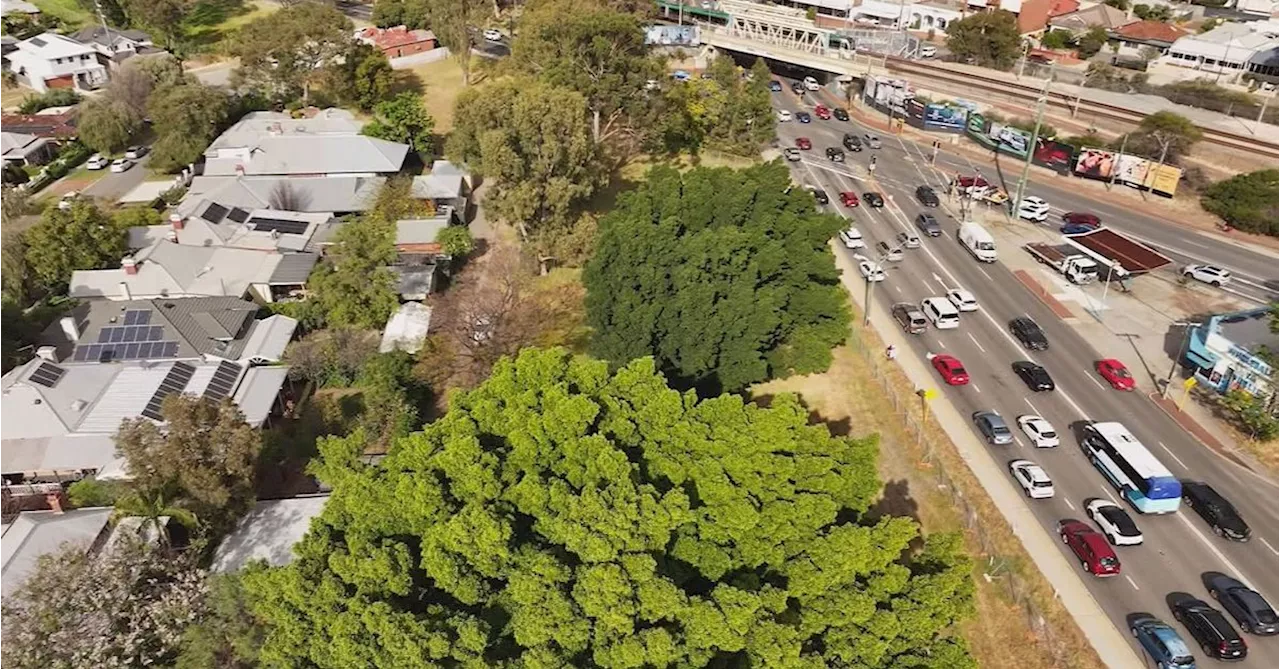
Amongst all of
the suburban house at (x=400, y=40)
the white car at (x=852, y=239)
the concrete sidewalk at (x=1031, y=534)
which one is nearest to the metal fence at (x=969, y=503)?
the concrete sidewalk at (x=1031, y=534)

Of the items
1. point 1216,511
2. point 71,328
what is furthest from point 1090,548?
point 71,328

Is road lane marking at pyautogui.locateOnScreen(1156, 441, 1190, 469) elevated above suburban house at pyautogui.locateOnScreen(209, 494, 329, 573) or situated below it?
above

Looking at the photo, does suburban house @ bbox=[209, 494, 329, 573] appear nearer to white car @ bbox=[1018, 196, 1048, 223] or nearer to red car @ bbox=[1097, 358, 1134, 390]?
red car @ bbox=[1097, 358, 1134, 390]

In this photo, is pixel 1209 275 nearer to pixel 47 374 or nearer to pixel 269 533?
pixel 269 533

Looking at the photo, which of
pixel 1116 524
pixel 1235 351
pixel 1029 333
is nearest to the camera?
pixel 1116 524

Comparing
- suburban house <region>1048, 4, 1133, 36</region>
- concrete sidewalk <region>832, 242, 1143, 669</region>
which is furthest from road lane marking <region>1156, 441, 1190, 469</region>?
suburban house <region>1048, 4, 1133, 36</region>

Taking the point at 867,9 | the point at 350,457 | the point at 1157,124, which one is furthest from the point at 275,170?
the point at 867,9
